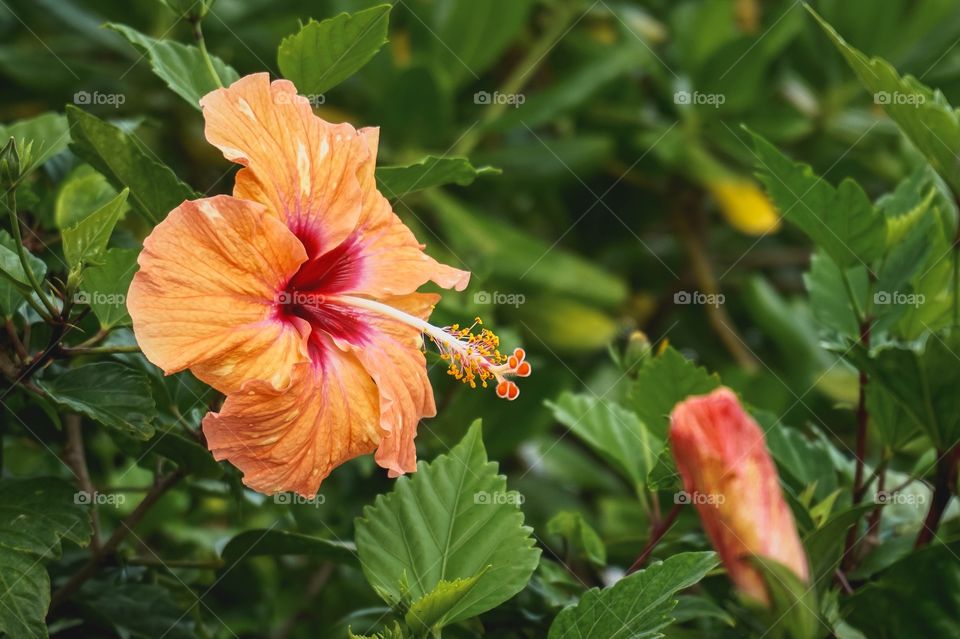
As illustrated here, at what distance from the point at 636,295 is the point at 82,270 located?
171 centimetres

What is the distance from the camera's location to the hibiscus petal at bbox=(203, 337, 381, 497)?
0.75m

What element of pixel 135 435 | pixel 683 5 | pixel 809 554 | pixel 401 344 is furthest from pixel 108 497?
pixel 683 5

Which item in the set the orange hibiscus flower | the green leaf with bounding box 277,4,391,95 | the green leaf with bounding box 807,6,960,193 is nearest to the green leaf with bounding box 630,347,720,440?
the orange hibiscus flower

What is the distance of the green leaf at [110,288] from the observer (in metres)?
0.83

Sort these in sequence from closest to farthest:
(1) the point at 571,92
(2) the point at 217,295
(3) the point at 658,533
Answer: (2) the point at 217,295
(3) the point at 658,533
(1) the point at 571,92

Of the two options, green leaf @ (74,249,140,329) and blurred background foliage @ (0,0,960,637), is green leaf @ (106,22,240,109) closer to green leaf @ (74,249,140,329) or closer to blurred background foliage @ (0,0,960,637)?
green leaf @ (74,249,140,329)

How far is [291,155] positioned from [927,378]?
527 mm

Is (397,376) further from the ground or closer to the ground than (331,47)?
closer to the ground

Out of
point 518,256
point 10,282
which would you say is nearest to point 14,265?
point 10,282

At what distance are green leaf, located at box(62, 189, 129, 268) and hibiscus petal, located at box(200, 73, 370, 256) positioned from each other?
91 mm

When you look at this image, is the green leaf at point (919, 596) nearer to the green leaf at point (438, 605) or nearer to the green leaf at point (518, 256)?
the green leaf at point (438, 605)

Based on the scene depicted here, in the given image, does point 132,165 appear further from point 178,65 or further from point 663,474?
point 663,474

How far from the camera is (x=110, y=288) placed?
837 mm

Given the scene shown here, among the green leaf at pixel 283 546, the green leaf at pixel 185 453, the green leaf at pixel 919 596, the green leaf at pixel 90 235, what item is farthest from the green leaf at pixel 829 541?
the green leaf at pixel 90 235
